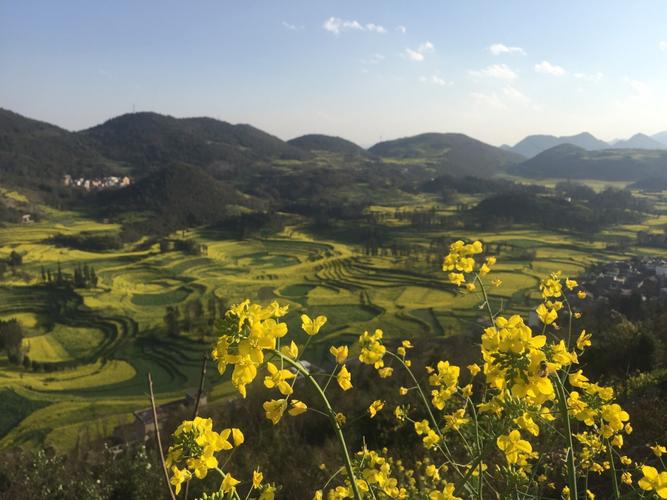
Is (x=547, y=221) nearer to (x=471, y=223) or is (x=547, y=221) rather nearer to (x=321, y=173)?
(x=471, y=223)

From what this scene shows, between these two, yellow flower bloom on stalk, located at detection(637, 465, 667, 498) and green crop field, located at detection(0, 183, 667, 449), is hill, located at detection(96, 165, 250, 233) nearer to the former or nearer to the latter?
green crop field, located at detection(0, 183, 667, 449)

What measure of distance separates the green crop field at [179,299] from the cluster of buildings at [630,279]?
4320 mm

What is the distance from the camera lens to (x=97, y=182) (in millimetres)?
156875

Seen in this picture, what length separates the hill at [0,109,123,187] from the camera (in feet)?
477

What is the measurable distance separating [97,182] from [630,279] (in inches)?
6254

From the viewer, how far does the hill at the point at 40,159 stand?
145500 mm

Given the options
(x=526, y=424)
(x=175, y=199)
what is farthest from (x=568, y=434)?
(x=175, y=199)

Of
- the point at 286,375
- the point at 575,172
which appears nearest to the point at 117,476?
the point at 286,375

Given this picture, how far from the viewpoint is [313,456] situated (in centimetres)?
1199

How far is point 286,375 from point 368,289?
54341 mm

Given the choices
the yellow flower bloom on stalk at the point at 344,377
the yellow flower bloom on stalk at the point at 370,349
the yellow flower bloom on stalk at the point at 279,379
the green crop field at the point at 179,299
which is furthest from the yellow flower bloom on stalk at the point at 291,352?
the green crop field at the point at 179,299

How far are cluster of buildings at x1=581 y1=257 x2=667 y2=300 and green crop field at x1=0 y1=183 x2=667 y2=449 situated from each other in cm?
432

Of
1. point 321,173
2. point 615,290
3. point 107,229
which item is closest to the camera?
point 615,290

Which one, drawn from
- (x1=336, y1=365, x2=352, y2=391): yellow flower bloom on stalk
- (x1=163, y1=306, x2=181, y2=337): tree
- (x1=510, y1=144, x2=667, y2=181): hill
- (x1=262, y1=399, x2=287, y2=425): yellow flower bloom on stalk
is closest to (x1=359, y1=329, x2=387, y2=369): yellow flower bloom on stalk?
(x1=336, y1=365, x2=352, y2=391): yellow flower bloom on stalk
